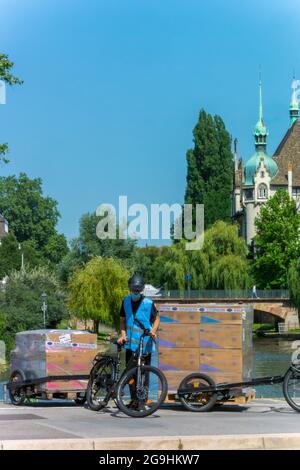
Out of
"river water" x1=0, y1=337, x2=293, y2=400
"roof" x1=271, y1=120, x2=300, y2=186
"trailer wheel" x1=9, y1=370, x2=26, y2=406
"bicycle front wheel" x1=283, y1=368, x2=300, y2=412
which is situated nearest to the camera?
"bicycle front wheel" x1=283, y1=368, x2=300, y2=412

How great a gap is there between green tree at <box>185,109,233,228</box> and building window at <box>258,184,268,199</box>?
4.23m

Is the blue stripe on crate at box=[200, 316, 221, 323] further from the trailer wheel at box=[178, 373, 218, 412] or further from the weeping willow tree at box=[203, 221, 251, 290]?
the weeping willow tree at box=[203, 221, 251, 290]

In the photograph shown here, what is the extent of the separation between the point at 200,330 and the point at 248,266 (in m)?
78.9

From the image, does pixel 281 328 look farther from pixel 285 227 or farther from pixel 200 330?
pixel 200 330

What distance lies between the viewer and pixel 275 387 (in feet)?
113

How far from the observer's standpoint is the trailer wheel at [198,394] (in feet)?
49.8

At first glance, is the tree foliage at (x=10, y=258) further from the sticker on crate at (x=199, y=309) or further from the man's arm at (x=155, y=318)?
the man's arm at (x=155, y=318)

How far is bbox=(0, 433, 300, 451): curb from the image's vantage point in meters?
11.3

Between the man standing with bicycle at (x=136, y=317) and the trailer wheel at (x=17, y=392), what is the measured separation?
2.36m

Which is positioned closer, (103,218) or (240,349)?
(240,349)

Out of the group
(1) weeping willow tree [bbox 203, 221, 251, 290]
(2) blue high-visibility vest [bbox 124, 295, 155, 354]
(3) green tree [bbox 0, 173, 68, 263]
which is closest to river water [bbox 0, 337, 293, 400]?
(1) weeping willow tree [bbox 203, 221, 251, 290]

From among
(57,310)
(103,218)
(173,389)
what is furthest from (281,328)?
(173,389)

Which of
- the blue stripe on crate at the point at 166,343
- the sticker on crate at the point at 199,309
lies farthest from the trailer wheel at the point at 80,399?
the sticker on crate at the point at 199,309

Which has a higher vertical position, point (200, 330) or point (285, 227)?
point (285, 227)
